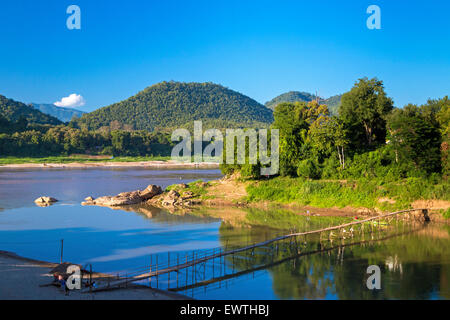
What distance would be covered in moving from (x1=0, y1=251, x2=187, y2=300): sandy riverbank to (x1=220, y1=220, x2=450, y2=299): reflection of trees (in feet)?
18.1

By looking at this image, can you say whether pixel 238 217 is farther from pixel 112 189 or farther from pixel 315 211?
pixel 112 189

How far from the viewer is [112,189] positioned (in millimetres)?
57469

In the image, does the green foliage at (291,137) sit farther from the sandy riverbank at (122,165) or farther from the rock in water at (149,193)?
the sandy riverbank at (122,165)

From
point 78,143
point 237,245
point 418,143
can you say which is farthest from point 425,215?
point 78,143

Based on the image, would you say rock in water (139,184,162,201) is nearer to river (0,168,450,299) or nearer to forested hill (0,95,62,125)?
river (0,168,450,299)

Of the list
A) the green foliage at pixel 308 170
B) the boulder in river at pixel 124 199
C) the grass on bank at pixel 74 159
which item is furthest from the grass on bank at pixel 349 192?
the grass on bank at pixel 74 159

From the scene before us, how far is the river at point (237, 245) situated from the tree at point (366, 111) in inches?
525

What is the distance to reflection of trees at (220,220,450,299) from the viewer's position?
1839 centimetres

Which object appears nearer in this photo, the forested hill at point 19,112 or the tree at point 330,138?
the tree at point 330,138

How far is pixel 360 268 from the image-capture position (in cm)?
2175

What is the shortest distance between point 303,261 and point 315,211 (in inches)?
584

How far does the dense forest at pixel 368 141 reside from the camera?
3594 centimetres

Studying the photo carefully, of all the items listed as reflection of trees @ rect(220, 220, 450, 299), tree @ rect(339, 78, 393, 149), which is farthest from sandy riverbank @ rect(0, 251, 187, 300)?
tree @ rect(339, 78, 393, 149)

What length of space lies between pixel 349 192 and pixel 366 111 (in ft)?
34.0
